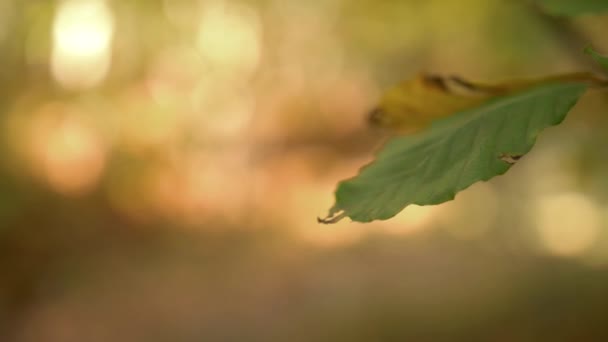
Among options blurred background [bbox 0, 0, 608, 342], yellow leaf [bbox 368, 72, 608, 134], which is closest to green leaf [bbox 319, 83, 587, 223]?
yellow leaf [bbox 368, 72, 608, 134]

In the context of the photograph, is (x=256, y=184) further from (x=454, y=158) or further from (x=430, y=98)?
(x=454, y=158)

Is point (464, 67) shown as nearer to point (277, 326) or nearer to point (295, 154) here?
point (295, 154)

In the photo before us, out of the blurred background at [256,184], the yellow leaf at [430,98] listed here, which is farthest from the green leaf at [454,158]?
the blurred background at [256,184]

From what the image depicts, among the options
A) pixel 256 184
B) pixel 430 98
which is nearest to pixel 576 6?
pixel 430 98

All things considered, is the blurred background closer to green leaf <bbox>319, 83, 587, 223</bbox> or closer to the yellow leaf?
the yellow leaf

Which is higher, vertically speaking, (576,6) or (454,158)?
(576,6)

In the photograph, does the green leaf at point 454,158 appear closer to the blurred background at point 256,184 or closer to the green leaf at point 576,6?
the green leaf at point 576,6

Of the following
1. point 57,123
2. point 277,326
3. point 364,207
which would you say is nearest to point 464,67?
point 277,326
